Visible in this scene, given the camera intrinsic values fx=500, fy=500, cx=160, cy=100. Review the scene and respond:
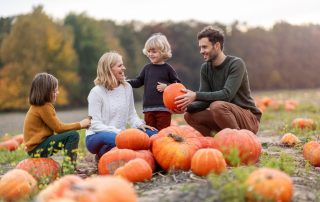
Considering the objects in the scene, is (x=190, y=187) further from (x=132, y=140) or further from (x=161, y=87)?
(x=161, y=87)

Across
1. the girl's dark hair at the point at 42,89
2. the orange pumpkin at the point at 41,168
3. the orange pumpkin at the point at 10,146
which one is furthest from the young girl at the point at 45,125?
the orange pumpkin at the point at 10,146

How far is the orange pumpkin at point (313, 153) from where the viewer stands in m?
5.43

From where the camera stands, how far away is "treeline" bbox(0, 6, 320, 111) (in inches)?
1226

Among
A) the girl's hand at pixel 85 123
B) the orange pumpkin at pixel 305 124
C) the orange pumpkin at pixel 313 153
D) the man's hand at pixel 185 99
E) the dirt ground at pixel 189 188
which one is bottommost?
the orange pumpkin at pixel 305 124

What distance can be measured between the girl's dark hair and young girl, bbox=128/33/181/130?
1403 millimetres

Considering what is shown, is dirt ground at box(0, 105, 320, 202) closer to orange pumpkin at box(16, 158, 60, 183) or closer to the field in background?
orange pumpkin at box(16, 158, 60, 183)

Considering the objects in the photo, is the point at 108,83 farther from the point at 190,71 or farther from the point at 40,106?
the point at 190,71

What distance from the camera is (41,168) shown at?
5258 millimetres

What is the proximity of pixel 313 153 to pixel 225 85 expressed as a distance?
128cm

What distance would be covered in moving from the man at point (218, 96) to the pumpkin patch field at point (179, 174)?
0.49 meters

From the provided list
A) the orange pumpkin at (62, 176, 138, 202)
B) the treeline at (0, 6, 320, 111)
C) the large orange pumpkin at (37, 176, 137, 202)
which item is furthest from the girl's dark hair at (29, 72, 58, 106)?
the treeline at (0, 6, 320, 111)

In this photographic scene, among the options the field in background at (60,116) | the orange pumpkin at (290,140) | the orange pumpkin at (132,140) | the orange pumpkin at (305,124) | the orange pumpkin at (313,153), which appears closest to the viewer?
the orange pumpkin at (132,140)

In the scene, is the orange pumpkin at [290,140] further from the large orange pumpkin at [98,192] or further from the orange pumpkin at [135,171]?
the large orange pumpkin at [98,192]

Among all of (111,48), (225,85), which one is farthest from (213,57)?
(111,48)
